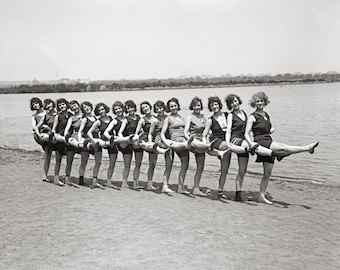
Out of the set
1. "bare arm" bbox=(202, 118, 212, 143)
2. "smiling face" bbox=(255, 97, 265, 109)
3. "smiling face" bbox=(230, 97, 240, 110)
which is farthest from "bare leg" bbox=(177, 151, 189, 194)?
"smiling face" bbox=(255, 97, 265, 109)

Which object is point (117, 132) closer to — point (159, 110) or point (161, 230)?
point (159, 110)

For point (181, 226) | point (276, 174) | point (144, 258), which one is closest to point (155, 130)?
point (181, 226)

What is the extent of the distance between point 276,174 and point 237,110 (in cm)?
672

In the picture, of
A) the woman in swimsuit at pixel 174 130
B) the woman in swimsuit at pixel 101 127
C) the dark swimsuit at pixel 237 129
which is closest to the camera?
the dark swimsuit at pixel 237 129

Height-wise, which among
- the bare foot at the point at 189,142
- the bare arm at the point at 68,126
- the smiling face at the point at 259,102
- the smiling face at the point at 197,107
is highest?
the smiling face at the point at 259,102

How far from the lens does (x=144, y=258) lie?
16.5 ft

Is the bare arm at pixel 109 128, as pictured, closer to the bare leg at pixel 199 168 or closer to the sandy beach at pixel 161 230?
the sandy beach at pixel 161 230

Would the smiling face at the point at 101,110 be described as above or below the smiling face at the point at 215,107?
below

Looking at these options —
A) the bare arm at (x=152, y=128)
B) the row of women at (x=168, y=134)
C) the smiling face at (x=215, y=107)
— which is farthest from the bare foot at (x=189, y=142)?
the bare arm at (x=152, y=128)

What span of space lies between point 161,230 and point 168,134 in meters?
2.71

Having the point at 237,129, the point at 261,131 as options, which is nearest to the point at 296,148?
the point at 261,131

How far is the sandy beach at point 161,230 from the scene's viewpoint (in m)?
5.03

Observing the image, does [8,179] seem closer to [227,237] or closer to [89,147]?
[89,147]

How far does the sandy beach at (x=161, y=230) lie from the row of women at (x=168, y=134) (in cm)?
69
